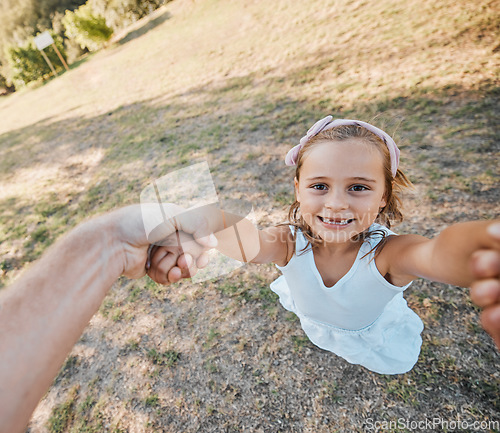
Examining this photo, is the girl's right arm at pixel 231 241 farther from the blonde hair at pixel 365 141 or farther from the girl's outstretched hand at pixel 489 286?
the girl's outstretched hand at pixel 489 286

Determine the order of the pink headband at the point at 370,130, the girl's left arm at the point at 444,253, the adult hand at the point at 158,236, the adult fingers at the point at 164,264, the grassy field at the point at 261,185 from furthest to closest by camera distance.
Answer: the grassy field at the point at 261,185, the pink headband at the point at 370,130, the adult fingers at the point at 164,264, the adult hand at the point at 158,236, the girl's left arm at the point at 444,253

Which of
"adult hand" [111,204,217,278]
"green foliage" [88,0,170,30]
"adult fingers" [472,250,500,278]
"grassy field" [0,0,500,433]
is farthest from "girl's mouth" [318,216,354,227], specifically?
"green foliage" [88,0,170,30]

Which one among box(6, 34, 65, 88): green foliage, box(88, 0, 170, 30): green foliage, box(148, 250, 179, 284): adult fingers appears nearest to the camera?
box(148, 250, 179, 284): adult fingers

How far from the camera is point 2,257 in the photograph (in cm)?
420

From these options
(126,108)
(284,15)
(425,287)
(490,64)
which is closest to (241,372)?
(425,287)

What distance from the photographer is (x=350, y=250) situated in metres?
1.67

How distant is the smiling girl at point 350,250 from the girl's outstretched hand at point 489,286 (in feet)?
1.01

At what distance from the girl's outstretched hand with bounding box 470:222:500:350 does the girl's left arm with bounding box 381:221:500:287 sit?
0.02 metres

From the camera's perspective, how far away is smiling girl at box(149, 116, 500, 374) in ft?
4.50

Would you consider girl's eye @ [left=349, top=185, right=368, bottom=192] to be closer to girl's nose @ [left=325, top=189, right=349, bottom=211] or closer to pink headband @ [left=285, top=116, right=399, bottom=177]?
girl's nose @ [left=325, top=189, right=349, bottom=211]

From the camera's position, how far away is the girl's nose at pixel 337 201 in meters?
1.36

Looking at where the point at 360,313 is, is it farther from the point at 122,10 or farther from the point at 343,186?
the point at 122,10

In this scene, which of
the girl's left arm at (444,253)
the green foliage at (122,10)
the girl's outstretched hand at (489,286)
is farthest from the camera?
the green foliage at (122,10)

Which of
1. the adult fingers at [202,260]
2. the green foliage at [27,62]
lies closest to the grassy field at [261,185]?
the adult fingers at [202,260]
